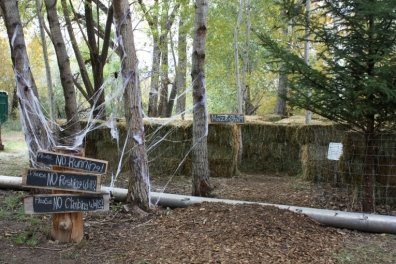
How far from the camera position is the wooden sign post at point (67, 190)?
10.9 ft

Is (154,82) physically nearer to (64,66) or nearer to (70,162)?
(64,66)

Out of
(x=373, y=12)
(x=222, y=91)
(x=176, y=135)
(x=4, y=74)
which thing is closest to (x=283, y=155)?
(x=176, y=135)

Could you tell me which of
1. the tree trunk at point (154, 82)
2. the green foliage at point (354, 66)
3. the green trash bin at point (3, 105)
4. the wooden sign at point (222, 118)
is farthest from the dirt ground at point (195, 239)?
the green trash bin at point (3, 105)

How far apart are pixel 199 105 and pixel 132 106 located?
1075mm

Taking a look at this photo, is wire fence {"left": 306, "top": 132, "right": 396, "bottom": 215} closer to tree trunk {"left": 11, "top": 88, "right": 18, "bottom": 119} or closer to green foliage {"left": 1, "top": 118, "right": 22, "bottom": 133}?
green foliage {"left": 1, "top": 118, "right": 22, "bottom": 133}

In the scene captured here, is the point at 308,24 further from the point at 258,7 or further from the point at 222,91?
the point at 222,91

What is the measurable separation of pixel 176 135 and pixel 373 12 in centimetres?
440

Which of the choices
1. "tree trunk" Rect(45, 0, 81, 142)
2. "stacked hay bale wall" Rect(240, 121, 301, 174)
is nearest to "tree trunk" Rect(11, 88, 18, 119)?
"tree trunk" Rect(45, 0, 81, 142)

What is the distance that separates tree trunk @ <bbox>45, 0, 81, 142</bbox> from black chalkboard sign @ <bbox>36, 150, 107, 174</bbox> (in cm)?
261

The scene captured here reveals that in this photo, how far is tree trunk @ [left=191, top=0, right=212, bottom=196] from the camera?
5051 mm

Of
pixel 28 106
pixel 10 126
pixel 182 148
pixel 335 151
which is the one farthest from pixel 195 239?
pixel 10 126

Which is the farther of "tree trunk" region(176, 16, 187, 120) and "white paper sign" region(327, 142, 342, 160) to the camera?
"tree trunk" region(176, 16, 187, 120)

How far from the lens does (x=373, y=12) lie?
3963 mm

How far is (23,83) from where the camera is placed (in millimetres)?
4676
